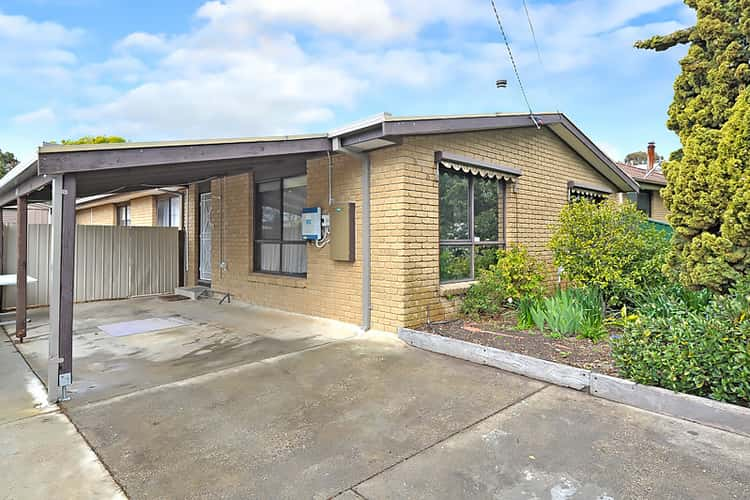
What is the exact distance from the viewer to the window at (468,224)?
22.5 feet

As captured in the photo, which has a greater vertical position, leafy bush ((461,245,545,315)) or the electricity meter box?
the electricity meter box

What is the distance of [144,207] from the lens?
13656 millimetres

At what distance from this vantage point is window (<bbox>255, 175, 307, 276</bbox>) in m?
7.99

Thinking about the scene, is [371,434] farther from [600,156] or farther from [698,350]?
[600,156]

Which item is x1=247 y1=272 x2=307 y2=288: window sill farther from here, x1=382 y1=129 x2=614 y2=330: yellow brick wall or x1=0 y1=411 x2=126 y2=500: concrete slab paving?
x1=0 y1=411 x2=126 y2=500: concrete slab paving

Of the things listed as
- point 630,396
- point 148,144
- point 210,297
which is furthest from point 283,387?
point 210,297

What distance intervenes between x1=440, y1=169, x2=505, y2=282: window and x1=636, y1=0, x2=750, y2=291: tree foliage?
293 centimetres

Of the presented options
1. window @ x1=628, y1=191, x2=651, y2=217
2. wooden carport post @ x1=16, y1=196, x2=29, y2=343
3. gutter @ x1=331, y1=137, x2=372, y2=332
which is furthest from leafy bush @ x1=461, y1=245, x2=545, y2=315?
window @ x1=628, y1=191, x2=651, y2=217

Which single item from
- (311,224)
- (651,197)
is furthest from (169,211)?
(651,197)

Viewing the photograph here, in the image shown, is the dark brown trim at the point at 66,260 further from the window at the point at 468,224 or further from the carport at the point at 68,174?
the window at the point at 468,224

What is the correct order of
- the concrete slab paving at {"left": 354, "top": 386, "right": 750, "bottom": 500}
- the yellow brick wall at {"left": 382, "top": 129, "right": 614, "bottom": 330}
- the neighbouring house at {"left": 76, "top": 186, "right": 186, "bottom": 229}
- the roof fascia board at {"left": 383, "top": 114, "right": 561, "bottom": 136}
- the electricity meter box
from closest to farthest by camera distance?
the concrete slab paving at {"left": 354, "top": 386, "right": 750, "bottom": 500} → the roof fascia board at {"left": 383, "top": 114, "right": 561, "bottom": 136} → the yellow brick wall at {"left": 382, "top": 129, "right": 614, "bottom": 330} → the electricity meter box → the neighbouring house at {"left": 76, "top": 186, "right": 186, "bottom": 229}

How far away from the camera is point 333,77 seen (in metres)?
14.6

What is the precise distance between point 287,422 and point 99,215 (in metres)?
17.2

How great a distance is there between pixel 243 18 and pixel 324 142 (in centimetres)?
535
